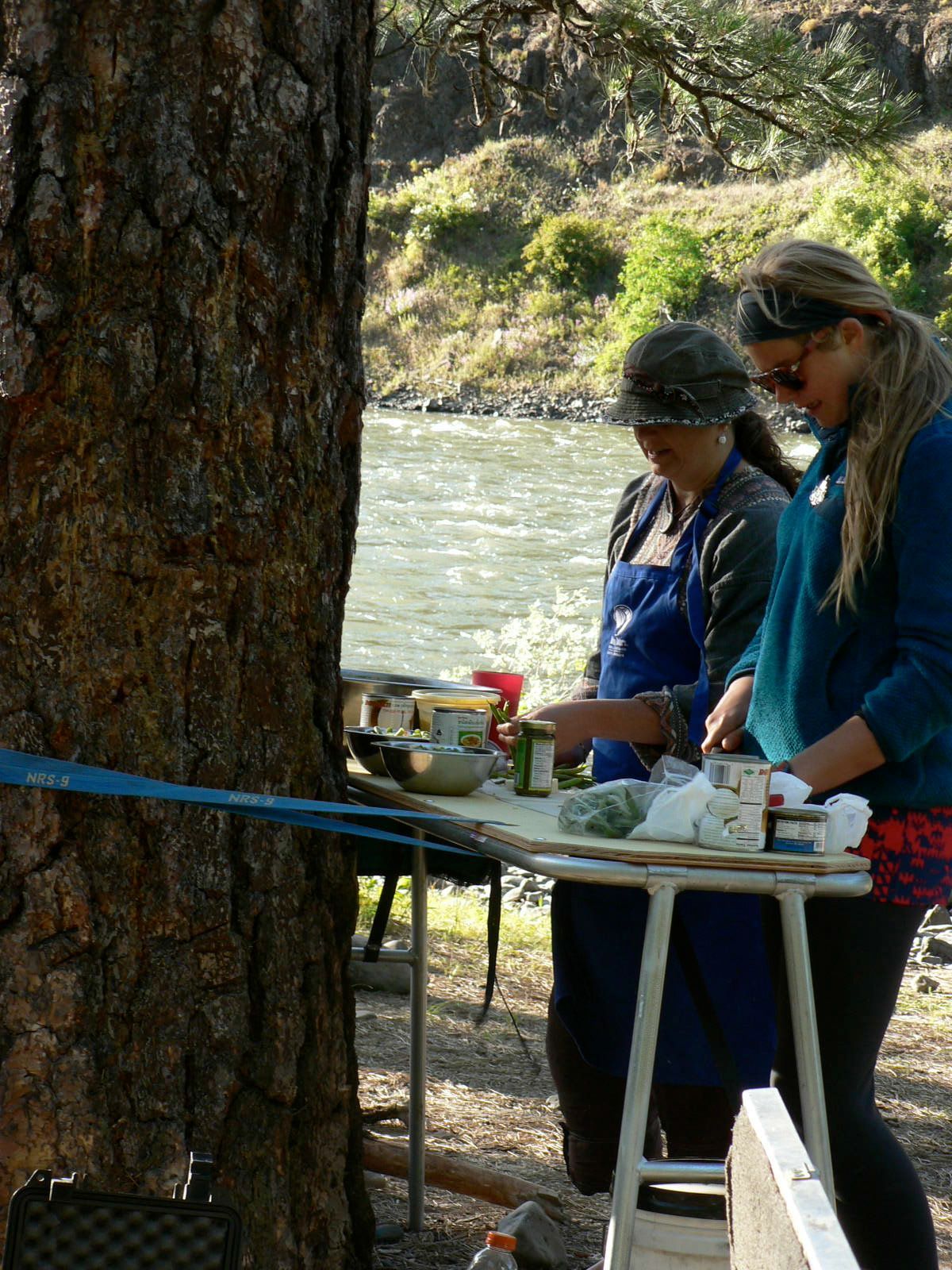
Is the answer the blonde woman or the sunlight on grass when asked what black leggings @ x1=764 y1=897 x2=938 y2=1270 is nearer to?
the blonde woman

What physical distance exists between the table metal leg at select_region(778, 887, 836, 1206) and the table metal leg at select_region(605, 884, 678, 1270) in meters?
0.17

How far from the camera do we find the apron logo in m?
2.79

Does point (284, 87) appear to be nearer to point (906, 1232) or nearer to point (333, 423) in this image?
point (333, 423)

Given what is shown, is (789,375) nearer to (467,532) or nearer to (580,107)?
(467,532)

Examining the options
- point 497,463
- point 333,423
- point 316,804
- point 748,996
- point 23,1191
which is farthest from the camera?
point 497,463

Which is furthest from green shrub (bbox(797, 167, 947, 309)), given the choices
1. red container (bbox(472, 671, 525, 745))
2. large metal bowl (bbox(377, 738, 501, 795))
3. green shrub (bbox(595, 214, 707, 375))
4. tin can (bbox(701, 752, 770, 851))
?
tin can (bbox(701, 752, 770, 851))

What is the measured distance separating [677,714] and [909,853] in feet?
2.03

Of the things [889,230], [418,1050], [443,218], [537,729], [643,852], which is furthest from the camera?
[443,218]

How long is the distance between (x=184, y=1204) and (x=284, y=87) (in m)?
1.51

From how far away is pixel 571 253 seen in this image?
37.7 m

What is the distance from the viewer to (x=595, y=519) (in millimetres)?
19156

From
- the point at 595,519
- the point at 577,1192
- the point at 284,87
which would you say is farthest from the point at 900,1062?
→ the point at 595,519

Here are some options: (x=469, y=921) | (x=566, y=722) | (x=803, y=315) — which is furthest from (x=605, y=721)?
(x=469, y=921)

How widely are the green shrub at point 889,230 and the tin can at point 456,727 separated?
32.4 metres
